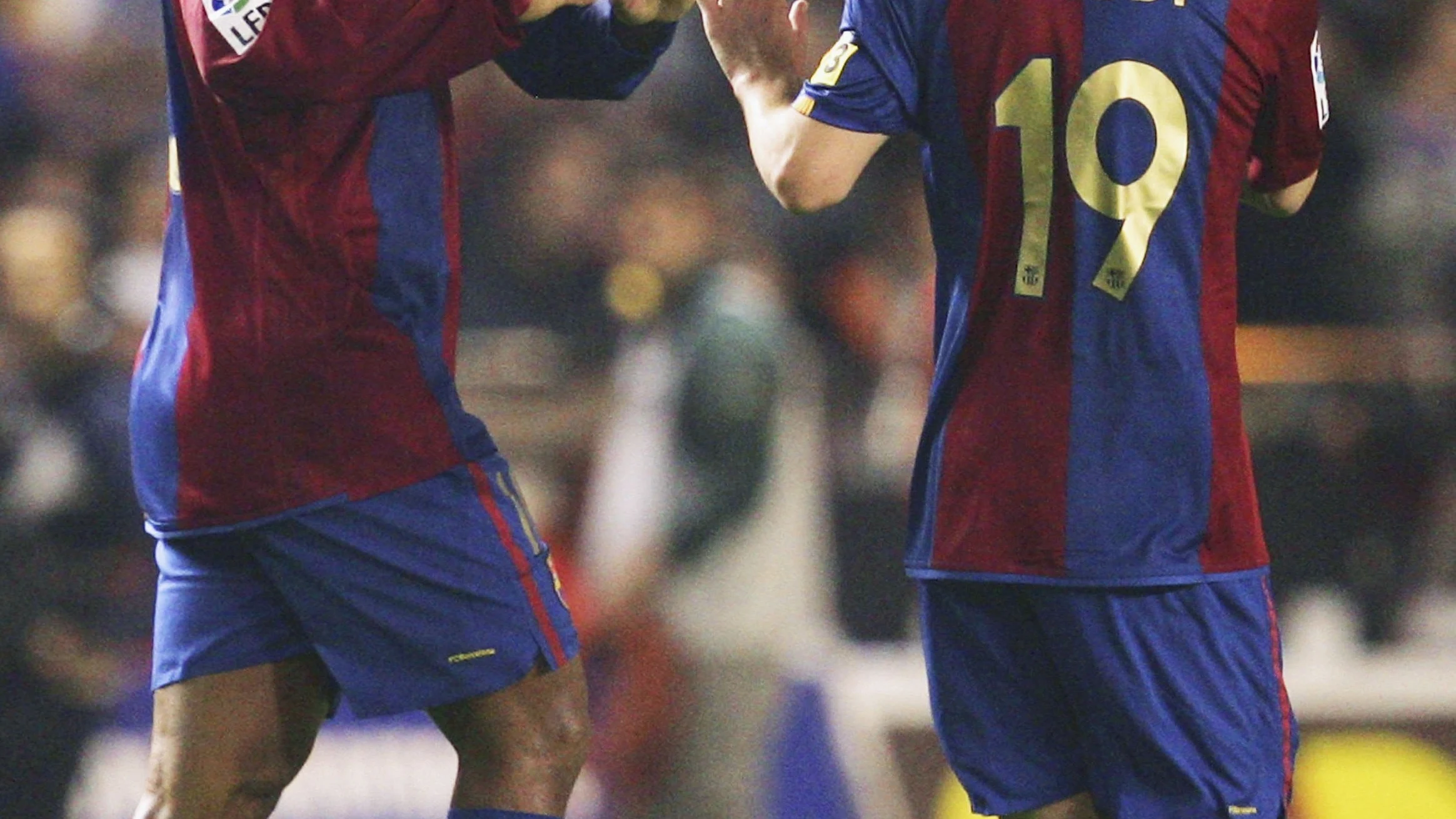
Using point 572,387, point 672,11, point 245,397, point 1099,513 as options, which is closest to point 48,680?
point 572,387

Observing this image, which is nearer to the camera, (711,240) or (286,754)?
(286,754)

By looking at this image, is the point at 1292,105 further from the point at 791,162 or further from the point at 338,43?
the point at 338,43

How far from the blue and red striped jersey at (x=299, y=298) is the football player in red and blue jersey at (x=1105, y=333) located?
21.4 inches

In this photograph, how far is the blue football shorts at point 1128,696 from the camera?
2.67 meters

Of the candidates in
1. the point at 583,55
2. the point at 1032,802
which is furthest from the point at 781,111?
the point at 1032,802

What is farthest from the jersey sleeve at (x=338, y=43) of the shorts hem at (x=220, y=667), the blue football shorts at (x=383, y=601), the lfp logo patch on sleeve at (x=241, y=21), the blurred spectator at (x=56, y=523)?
the blurred spectator at (x=56, y=523)

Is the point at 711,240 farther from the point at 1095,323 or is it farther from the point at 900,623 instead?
the point at 1095,323

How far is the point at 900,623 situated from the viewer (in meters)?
6.14

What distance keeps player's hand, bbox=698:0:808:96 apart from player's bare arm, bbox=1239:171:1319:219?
2.28ft

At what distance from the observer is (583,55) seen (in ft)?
10.3

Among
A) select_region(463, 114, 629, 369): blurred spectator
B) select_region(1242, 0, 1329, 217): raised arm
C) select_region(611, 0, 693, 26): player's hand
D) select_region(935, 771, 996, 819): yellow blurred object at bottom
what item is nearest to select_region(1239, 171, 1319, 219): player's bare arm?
select_region(1242, 0, 1329, 217): raised arm

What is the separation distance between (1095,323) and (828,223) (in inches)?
180

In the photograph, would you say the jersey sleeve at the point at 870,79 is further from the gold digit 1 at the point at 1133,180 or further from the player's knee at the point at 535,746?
the player's knee at the point at 535,746

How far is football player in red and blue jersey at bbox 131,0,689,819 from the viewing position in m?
2.82
